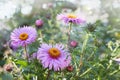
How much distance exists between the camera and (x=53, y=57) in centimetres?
135

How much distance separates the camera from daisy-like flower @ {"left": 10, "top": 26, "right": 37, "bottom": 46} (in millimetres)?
1418

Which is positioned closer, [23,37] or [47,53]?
[47,53]

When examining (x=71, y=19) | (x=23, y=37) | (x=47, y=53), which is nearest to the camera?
(x=47, y=53)

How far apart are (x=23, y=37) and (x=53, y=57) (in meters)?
0.15

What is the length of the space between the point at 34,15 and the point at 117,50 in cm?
188

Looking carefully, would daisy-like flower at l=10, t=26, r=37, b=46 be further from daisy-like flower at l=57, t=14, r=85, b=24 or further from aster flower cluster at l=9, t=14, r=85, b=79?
daisy-like flower at l=57, t=14, r=85, b=24

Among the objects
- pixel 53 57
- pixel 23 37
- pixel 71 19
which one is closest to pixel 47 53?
pixel 53 57

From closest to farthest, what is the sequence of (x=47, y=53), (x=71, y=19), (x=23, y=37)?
(x=47, y=53), (x=23, y=37), (x=71, y=19)

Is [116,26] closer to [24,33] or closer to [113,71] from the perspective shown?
[113,71]

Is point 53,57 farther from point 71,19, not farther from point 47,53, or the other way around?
point 71,19

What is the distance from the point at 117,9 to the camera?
3.28m

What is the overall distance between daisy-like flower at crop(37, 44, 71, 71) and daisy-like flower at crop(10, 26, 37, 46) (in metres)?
0.08

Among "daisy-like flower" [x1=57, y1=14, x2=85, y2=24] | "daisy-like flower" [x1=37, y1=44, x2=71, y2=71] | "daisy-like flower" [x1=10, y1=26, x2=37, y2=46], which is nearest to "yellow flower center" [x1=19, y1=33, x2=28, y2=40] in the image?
"daisy-like flower" [x1=10, y1=26, x2=37, y2=46]

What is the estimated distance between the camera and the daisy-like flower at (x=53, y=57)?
4.27 feet
